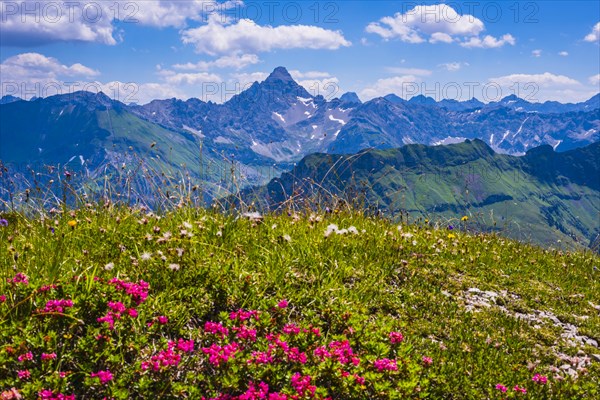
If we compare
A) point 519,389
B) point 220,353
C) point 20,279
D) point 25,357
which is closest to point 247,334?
point 220,353

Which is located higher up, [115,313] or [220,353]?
[115,313]

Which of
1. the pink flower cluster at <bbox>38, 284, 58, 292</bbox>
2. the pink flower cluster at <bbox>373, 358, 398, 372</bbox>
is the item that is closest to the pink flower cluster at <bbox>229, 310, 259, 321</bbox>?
the pink flower cluster at <bbox>373, 358, 398, 372</bbox>

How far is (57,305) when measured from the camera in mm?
4238

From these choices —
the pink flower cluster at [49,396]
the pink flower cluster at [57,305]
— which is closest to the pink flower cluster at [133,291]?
the pink flower cluster at [57,305]

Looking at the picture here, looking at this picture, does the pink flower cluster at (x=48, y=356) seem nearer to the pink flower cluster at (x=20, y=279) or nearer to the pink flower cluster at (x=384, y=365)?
the pink flower cluster at (x=20, y=279)

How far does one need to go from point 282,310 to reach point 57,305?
7.83 feet

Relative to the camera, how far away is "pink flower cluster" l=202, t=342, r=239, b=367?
403cm

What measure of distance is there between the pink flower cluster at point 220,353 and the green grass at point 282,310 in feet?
0.30

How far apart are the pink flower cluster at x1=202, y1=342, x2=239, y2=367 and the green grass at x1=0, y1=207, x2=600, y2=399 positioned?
9 cm

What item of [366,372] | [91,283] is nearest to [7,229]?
[91,283]

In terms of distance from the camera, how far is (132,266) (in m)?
5.91

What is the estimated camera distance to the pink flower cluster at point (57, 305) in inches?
166

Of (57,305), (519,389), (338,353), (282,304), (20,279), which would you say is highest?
(20,279)

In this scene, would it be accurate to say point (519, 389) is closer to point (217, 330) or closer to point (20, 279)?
point (217, 330)
